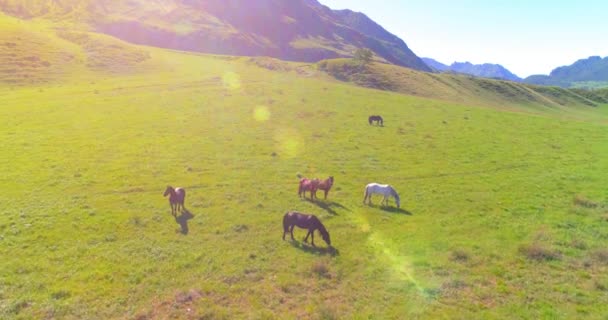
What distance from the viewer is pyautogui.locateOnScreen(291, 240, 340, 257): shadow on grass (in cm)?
1866

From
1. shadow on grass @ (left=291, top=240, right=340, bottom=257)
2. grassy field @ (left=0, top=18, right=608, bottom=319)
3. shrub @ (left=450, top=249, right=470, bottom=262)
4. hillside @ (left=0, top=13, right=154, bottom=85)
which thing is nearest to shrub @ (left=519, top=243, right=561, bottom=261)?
grassy field @ (left=0, top=18, right=608, bottom=319)

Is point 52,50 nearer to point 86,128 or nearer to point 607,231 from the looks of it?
point 86,128

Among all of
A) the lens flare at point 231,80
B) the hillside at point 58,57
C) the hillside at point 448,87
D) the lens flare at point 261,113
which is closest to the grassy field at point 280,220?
the lens flare at point 261,113

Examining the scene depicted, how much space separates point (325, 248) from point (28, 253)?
14412 mm

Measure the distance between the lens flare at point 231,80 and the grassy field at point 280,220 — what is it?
900 inches

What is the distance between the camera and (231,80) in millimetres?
82750

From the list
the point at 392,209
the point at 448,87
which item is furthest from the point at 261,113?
the point at 448,87

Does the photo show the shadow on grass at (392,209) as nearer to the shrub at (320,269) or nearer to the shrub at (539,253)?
the shrub at (539,253)

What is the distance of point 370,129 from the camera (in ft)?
168

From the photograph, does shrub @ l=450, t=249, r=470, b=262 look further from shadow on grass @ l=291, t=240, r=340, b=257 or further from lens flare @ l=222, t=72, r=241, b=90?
lens flare @ l=222, t=72, r=241, b=90

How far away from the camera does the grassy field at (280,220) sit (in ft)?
49.0

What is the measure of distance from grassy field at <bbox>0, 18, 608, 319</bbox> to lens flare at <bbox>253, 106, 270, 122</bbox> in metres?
1.53

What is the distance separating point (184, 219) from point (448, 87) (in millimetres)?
100836

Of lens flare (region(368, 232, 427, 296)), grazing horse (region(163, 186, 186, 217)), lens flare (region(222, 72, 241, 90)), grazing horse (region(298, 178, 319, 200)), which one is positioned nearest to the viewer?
lens flare (region(368, 232, 427, 296))
